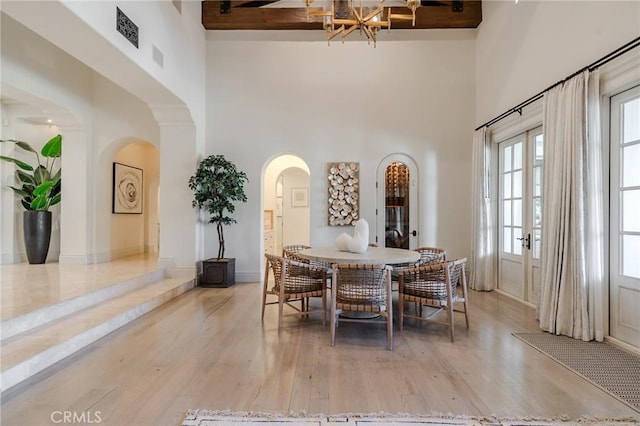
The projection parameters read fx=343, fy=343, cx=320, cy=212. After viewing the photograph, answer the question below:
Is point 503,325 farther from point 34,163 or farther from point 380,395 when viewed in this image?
point 34,163

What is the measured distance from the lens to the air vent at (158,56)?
4301 millimetres

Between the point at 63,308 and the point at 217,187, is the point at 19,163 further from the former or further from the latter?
the point at 63,308

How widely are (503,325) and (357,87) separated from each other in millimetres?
4351

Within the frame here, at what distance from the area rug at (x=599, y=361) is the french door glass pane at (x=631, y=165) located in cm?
148

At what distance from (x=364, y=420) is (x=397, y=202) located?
4536mm

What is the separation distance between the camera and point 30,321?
3.02 meters

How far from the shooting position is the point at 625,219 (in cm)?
311

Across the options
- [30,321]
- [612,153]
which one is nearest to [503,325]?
[612,153]

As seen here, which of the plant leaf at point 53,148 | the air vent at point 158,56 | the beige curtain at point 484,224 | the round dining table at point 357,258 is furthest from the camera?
the plant leaf at point 53,148

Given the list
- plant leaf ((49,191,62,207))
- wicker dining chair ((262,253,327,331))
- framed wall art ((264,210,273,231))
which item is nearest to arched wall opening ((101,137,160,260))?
plant leaf ((49,191,62,207))

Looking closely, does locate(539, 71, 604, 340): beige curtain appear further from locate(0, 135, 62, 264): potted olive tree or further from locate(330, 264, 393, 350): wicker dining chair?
locate(0, 135, 62, 264): potted olive tree

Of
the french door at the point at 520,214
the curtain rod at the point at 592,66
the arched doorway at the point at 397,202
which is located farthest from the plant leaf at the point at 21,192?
the french door at the point at 520,214

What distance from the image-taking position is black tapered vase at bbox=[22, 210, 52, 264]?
5777 millimetres

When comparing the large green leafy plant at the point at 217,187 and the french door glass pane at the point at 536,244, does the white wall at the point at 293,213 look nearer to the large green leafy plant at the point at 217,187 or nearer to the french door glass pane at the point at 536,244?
the large green leafy plant at the point at 217,187
